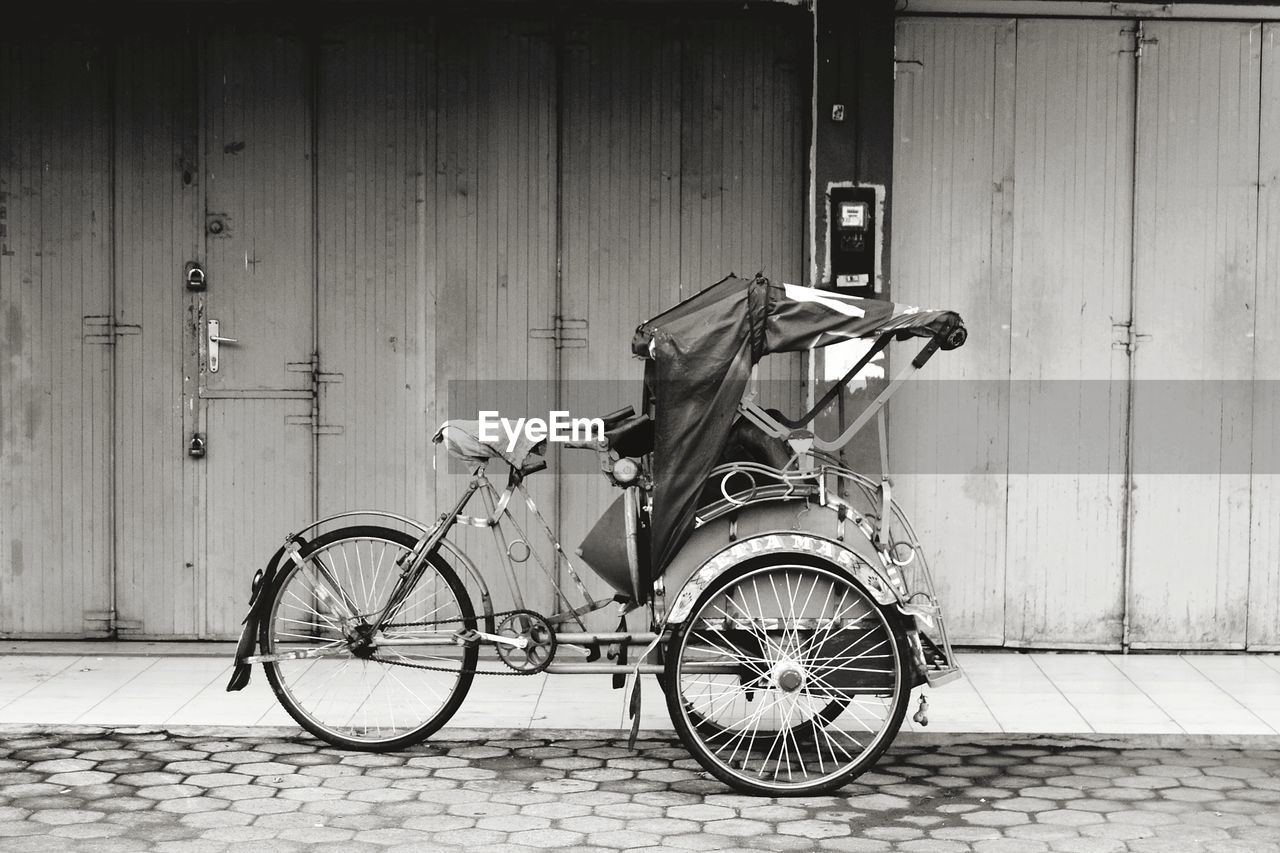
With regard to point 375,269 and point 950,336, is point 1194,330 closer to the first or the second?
point 950,336

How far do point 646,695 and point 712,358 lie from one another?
2.12 meters

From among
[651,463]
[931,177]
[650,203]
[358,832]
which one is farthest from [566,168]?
[358,832]

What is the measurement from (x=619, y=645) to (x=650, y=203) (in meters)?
3.03

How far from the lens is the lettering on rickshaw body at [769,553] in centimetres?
582

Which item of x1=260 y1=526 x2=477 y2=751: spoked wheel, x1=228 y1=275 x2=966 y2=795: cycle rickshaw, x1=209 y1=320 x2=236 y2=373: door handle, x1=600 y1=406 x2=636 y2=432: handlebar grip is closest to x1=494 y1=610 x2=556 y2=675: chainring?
x1=228 y1=275 x2=966 y2=795: cycle rickshaw

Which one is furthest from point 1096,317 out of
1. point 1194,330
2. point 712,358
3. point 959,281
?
point 712,358

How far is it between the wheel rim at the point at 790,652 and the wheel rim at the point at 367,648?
111cm

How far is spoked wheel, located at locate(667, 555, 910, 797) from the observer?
5.79m

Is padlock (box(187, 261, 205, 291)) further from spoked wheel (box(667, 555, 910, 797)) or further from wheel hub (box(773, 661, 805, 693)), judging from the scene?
wheel hub (box(773, 661, 805, 693))

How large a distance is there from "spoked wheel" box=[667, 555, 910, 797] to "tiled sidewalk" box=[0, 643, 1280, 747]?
96cm

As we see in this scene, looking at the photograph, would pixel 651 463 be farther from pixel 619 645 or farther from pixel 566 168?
pixel 566 168

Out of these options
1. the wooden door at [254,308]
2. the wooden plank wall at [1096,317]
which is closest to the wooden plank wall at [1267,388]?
the wooden plank wall at [1096,317]

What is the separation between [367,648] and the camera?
6281 millimetres

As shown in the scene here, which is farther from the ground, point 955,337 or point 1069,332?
point 1069,332
